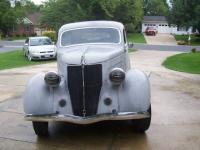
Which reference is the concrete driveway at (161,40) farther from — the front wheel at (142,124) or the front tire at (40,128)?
the front tire at (40,128)

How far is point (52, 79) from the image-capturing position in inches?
277

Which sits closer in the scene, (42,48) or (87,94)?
(87,94)

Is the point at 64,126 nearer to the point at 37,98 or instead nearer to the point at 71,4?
the point at 37,98

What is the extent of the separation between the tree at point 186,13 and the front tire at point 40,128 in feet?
150

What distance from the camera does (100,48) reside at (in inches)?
317

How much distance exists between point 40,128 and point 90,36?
2.44 meters

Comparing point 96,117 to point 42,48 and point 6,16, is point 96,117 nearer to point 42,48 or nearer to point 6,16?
point 42,48

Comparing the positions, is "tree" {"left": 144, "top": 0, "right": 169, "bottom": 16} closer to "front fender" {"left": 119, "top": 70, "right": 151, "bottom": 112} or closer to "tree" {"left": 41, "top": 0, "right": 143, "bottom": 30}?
"tree" {"left": 41, "top": 0, "right": 143, "bottom": 30}

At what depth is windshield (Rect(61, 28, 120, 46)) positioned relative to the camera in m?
8.78

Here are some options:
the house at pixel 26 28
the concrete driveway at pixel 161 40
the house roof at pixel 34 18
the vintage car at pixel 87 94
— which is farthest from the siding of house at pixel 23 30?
the vintage car at pixel 87 94

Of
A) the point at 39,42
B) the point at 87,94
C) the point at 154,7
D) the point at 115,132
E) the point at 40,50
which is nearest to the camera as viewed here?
the point at 87,94

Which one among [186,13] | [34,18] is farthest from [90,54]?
[34,18]

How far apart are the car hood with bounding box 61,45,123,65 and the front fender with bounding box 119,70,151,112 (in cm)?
62

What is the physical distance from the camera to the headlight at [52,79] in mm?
7035
